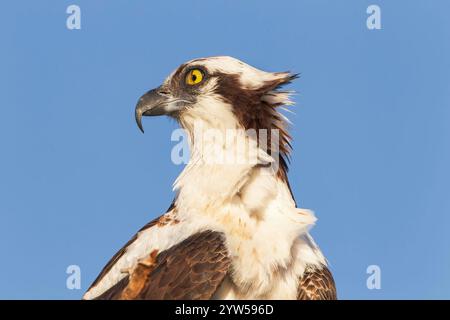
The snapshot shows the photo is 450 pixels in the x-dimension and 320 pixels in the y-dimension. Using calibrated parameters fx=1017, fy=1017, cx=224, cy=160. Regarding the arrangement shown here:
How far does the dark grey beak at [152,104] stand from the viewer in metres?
13.7

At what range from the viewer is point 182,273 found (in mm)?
11945

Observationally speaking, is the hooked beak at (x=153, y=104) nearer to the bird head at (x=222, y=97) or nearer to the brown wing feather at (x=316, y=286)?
the bird head at (x=222, y=97)

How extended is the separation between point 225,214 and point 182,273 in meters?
0.99

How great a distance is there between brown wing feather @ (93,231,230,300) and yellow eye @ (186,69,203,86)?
2373 mm

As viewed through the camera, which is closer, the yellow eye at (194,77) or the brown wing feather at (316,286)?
the brown wing feather at (316,286)

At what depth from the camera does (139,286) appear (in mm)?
12141

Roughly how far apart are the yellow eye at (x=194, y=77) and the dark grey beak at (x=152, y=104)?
1.28ft

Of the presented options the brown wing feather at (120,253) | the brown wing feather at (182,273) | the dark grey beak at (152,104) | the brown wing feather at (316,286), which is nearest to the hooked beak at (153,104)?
the dark grey beak at (152,104)

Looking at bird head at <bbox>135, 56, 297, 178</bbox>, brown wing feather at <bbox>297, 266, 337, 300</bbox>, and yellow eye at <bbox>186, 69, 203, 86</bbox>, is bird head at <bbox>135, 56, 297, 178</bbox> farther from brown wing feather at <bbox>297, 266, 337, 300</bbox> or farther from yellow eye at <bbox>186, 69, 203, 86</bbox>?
brown wing feather at <bbox>297, 266, 337, 300</bbox>

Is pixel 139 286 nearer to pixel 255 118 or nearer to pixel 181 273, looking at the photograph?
pixel 181 273

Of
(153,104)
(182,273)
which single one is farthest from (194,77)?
(182,273)

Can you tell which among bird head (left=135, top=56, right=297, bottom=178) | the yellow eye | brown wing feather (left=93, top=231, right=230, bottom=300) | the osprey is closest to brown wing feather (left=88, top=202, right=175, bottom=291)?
the osprey

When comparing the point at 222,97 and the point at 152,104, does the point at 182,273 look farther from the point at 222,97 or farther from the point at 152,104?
the point at 152,104

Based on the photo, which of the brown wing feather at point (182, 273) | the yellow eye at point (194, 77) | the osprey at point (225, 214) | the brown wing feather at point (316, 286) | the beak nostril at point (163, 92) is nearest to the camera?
the brown wing feather at point (182, 273)
